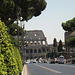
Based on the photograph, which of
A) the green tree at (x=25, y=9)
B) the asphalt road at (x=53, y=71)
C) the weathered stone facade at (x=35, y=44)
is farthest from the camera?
the weathered stone facade at (x=35, y=44)

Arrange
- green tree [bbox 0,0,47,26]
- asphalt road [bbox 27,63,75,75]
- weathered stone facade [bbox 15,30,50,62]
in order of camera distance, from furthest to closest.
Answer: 1. weathered stone facade [bbox 15,30,50,62]
2. green tree [bbox 0,0,47,26]
3. asphalt road [bbox 27,63,75,75]

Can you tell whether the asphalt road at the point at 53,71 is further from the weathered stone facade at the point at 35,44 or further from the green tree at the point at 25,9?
the weathered stone facade at the point at 35,44

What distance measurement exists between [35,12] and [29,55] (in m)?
131

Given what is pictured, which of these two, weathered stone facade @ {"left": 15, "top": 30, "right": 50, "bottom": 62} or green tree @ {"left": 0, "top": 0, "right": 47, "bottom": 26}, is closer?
green tree @ {"left": 0, "top": 0, "right": 47, "bottom": 26}

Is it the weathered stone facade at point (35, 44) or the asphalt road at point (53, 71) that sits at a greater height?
the weathered stone facade at point (35, 44)

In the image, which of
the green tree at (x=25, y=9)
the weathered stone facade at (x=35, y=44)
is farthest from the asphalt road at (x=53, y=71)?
the weathered stone facade at (x=35, y=44)

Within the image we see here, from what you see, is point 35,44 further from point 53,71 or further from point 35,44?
point 53,71

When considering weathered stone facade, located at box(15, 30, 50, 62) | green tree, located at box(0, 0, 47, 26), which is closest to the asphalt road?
green tree, located at box(0, 0, 47, 26)

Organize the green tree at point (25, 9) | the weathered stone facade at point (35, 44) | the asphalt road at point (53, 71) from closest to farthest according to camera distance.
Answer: the asphalt road at point (53, 71) → the green tree at point (25, 9) → the weathered stone facade at point (35, 44)

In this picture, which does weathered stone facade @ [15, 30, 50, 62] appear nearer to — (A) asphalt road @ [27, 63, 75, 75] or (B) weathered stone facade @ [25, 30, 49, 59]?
(B) weathered stone facade @ [25, 30, 49, 59]

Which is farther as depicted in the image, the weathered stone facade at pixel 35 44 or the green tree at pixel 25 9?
the weathered stone facade at pixel 35 44

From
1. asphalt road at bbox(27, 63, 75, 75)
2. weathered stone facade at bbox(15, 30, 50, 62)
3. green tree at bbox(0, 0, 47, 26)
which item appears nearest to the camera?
asphalt road at bbox(27, 63, 75, 75)

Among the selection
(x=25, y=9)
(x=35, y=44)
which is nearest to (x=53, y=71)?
(x=25, y=9)

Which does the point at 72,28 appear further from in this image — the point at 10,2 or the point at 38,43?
the point at 38,43
